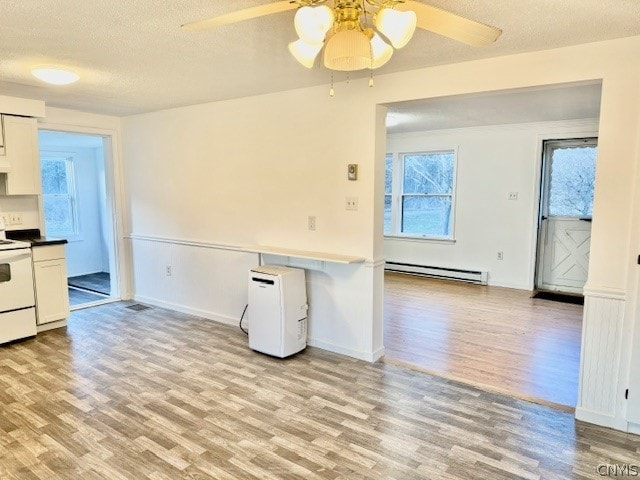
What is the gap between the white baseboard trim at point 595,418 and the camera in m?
2.43

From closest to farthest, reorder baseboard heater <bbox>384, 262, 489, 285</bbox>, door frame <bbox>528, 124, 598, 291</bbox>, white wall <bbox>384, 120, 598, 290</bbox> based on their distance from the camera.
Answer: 1. door frame <bbox>528, 124, 598, 291</bbox>
2. white wall <bbox>384, 120, 598, 290</bbox>
3. baseboard heater <bbox>384, 262, 489, 285</bbox>

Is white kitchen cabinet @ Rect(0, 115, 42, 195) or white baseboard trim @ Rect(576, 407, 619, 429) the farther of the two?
white kitchen cabinet @ Rect(0, 115, 42, 195)

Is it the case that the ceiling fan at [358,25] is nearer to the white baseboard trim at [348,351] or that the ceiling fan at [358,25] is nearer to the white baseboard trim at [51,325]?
the white baseboard trim at [348,351]

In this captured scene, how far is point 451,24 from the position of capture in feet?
5.04

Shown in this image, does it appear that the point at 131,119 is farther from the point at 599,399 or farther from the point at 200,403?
the point at 599,399

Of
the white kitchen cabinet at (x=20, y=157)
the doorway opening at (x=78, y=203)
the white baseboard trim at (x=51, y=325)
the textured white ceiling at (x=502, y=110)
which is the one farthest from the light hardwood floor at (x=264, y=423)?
the doorway opening at (x=78, y=203)

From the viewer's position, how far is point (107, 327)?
13.7ft

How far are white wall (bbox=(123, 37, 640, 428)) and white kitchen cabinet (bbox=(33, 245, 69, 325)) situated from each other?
0.97 meters

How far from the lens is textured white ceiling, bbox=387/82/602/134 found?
3797 millimetres

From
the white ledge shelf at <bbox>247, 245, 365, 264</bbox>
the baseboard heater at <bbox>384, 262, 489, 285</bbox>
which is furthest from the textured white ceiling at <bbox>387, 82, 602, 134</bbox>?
the baseboard heater at <bbox>384, 262, 489, 285</bbox>

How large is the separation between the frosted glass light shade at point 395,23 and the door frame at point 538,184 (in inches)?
183

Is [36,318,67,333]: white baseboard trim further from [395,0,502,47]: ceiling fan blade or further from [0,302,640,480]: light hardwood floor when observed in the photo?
[395,0,502,47]: ceiling fan blade

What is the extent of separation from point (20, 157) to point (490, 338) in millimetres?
4784

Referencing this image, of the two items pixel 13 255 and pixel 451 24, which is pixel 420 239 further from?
pixel 451 24
